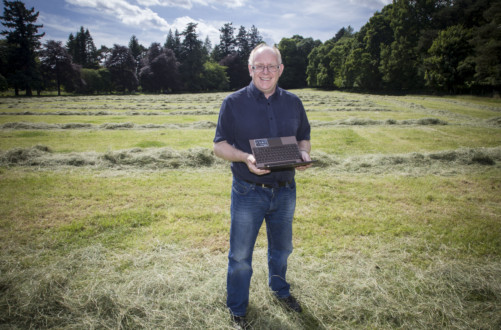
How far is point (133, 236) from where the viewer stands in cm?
414

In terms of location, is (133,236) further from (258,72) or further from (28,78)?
(28,78)

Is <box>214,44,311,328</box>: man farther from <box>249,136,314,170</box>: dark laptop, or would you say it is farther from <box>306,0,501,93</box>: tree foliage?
<box>306,0,501,93</box>: tree foliage

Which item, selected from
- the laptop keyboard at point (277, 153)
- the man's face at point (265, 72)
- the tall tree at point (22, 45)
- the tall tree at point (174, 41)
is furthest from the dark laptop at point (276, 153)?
the tall tree at point (174, 41)

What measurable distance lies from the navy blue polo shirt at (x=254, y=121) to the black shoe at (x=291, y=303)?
1402 mm

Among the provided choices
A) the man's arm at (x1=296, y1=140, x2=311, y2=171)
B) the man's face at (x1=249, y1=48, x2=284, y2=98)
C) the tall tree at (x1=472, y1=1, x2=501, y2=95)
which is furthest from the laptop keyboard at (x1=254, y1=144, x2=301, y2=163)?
the tall tree at (x1=472, y1=1, x2=501, y2=95)

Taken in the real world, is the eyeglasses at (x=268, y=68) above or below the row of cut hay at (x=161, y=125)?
above

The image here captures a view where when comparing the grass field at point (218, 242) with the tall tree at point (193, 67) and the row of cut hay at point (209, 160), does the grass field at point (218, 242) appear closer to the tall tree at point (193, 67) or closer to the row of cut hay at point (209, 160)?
the row of cut hay at point (209, 160)

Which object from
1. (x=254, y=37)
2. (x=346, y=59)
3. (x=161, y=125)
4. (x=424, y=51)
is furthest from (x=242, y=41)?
(x=161, y=125)

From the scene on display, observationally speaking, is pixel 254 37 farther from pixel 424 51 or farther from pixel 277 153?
pixel 277 153

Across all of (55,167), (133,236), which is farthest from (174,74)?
(133,236)

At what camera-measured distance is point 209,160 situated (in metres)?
7.85

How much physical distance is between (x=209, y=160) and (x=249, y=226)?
5765mm

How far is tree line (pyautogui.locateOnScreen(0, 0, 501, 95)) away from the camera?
32.6 metres

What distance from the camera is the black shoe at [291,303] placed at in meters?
2.73
